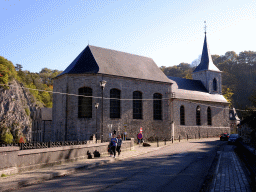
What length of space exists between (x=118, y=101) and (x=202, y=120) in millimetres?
19207

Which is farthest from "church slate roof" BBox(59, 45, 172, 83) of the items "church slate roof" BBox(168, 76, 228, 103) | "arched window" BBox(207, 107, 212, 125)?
"arched window" BBox(207, 107, 212, 125)

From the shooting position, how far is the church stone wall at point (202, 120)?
123 ft

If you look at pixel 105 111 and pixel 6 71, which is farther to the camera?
pixel 6 71

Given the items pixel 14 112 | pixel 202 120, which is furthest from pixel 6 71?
pixel 202 120

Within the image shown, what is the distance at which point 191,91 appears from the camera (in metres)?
43.2

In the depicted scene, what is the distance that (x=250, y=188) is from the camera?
7262mm

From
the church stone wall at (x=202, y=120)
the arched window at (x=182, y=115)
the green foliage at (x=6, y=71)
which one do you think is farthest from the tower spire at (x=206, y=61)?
the green foliage at (x=6, y=71)

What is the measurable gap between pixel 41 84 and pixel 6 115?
32673mm

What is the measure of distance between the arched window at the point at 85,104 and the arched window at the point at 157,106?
32.6 feet

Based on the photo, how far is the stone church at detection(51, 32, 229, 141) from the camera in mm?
28250

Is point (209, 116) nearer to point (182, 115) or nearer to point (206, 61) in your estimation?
point (182, 115)

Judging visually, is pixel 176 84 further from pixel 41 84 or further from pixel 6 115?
pixel 41 84

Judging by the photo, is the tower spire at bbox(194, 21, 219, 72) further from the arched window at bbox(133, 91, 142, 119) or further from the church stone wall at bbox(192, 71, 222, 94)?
the arched window at bbox(133, 91, 142, 119)

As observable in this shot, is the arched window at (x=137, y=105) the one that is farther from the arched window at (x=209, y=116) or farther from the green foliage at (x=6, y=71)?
the green foliage at (x=6, y=71)
